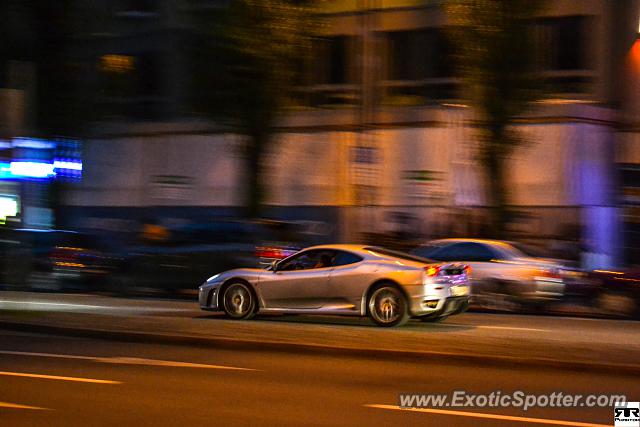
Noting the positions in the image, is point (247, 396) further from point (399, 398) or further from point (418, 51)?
point (418, 51)

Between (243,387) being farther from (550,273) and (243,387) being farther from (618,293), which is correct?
(618,293)

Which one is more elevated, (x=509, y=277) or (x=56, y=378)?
(x=509, y=277)

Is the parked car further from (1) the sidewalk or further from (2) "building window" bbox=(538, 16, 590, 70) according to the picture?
(2) "building window" bbox=(538, 16, 590, 70)

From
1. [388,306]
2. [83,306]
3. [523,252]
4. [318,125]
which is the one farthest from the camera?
[318,125]

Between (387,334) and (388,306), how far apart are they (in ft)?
4.98

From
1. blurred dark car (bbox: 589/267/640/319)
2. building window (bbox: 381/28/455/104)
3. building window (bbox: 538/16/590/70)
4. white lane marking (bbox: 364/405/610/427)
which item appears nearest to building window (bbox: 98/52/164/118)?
building window (bbox: 381/28/455/104)

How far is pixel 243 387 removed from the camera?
10.4 meters

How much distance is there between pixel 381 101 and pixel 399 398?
24.4m

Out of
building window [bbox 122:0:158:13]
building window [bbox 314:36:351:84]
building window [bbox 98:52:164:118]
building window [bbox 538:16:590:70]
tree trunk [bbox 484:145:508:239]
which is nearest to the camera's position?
tree trunk [bbox 484:145:508:239]

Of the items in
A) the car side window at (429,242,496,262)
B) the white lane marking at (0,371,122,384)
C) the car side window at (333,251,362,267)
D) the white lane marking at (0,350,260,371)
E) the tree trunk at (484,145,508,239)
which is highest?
the tree trunk at (484,145,508,239)

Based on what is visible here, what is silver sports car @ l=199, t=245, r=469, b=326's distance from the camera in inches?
640

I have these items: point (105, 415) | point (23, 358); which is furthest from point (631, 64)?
point (105, 415)

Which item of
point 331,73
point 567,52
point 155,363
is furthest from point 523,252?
point 331,73

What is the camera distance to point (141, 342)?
47.7 feet
